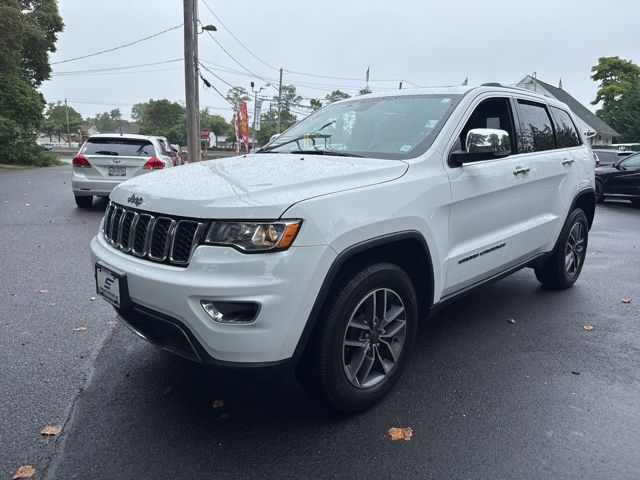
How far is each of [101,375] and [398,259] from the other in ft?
6.83

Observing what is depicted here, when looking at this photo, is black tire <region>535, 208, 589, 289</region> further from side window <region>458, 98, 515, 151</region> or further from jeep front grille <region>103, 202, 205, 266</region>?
jeep front grille <region>103, 202, 205, 266</region>

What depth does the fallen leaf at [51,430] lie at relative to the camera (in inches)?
105

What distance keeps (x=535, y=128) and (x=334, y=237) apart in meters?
2.82

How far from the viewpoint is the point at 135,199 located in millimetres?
2785

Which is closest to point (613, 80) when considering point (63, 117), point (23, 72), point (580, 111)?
point (580, 111)

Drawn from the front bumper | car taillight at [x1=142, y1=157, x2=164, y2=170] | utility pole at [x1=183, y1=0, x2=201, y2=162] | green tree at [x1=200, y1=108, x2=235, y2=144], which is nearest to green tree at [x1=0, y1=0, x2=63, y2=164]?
utility pole at [x1=183, y1=0, x2=201, y2=162]

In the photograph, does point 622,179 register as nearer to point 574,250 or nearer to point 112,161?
point 574,250

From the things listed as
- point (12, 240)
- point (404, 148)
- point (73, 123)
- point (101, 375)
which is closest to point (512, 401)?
point (404, 148)

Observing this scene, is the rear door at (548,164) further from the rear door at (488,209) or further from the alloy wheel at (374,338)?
the alloy wheel at (374,338)

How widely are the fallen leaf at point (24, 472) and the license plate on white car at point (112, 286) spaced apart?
0.84 metres

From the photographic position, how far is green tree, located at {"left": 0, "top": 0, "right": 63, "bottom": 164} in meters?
22.9

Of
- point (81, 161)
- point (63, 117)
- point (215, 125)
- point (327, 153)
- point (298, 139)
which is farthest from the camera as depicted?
point (63, 117)

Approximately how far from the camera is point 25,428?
2.70 meters

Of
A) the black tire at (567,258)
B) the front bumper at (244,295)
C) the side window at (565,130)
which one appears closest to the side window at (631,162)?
the black tire at (567,258)
